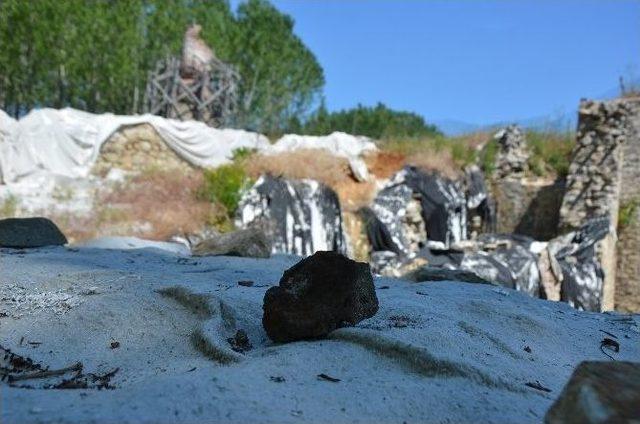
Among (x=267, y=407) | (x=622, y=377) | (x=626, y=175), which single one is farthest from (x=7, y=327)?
(x=626, y=175)

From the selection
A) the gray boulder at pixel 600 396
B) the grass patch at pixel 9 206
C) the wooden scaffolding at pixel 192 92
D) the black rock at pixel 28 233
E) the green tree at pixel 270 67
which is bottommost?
the gray boulder at pixel 600 396

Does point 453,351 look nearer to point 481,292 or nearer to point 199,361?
point 199,361

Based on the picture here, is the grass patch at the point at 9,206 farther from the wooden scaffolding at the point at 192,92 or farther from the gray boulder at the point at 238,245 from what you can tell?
the wooden scaffolding at the point at 192,92

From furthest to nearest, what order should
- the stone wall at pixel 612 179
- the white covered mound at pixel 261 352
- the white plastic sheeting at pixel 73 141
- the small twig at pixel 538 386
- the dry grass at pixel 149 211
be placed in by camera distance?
1. the stone wall at pixel 612 179
2. the white plastic sheeting at pixel 73 141
3. the dry grass at pixel 149 211
4. the small twig at pixel 538 386
5. the white covered mound at pixel 261 352

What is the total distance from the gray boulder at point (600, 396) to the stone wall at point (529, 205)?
38.9ft

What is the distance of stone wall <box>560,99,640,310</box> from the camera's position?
37.0ft

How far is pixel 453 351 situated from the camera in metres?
2.33

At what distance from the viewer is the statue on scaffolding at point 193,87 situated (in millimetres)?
18422

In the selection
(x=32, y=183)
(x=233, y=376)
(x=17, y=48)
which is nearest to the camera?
(x=233, y=376)

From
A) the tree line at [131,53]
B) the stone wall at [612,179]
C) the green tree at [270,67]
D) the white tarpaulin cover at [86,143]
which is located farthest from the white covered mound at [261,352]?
the green tree at [270,67]

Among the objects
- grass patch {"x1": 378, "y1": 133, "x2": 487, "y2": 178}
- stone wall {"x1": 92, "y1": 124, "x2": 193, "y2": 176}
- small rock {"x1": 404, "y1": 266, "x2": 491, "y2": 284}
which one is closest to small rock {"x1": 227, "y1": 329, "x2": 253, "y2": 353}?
small rock {"x1": 404, "y1": 266, "x2": 491, "y2": 284}

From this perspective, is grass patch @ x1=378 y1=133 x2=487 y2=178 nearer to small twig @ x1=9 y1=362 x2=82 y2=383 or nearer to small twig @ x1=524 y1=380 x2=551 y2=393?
small twig @ x1=524 y1=380 x2=551 y2=393

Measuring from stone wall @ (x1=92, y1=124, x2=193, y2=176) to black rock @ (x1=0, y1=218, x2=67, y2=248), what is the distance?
7.40 metres

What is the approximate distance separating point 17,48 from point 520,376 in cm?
1790
